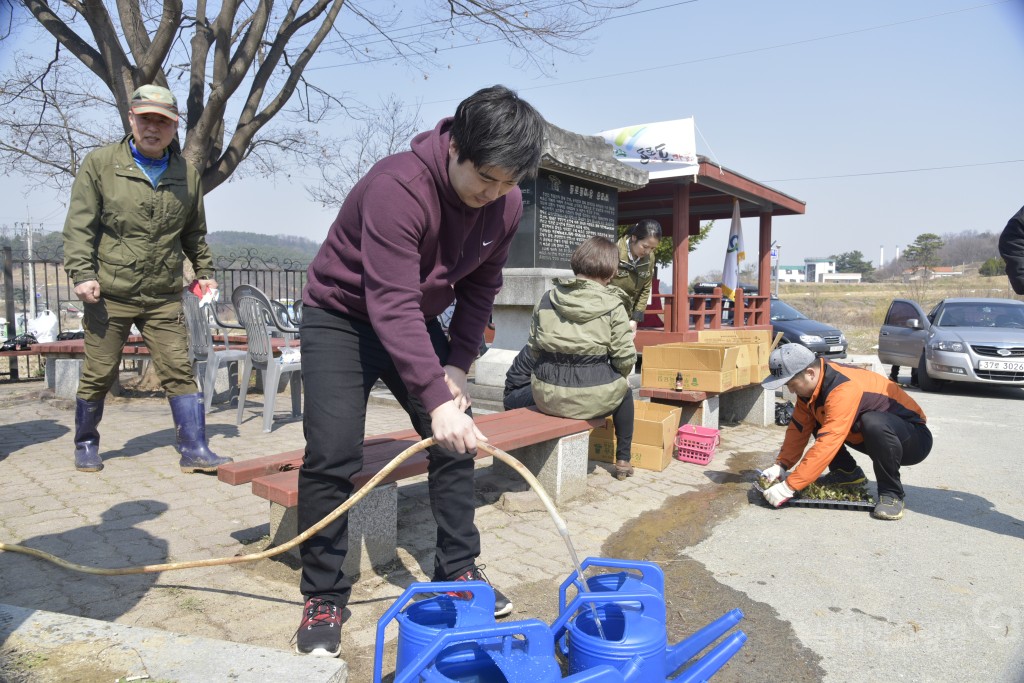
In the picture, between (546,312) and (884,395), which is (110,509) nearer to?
(546,312)

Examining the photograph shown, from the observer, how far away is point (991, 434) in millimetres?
7383

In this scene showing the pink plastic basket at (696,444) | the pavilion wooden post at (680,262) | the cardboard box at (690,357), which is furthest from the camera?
the pavilion wooden post at (680,262)

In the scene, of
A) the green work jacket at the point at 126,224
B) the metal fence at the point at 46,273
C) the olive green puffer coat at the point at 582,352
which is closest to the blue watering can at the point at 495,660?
the olive green puffer coat at the point at 582,352

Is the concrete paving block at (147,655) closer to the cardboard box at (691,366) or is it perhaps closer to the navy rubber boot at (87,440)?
the navy rubber boot at (87,440)

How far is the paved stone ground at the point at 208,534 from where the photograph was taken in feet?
8.94

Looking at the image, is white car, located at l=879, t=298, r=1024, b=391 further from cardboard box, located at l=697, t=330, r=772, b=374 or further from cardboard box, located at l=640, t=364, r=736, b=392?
cardboard box, located at l=640, t=364, r=736, b=392

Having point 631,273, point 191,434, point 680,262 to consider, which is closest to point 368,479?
point 191,434

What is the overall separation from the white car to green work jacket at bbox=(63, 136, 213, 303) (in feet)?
35.8

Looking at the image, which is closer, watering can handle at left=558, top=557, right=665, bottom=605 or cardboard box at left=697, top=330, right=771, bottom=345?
watering can handle at left=558, top=557, right=665, bottom=605

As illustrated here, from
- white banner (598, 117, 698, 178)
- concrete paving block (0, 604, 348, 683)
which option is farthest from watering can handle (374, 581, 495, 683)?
white banner (598, 117, 698, 178)

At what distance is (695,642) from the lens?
6.83 ft

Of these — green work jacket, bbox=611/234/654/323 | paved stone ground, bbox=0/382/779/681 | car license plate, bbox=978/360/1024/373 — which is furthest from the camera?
car license plate, bbox=978/360/1024/373

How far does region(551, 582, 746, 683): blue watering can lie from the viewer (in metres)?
1.84

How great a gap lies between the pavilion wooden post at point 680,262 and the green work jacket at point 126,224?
8516mm
